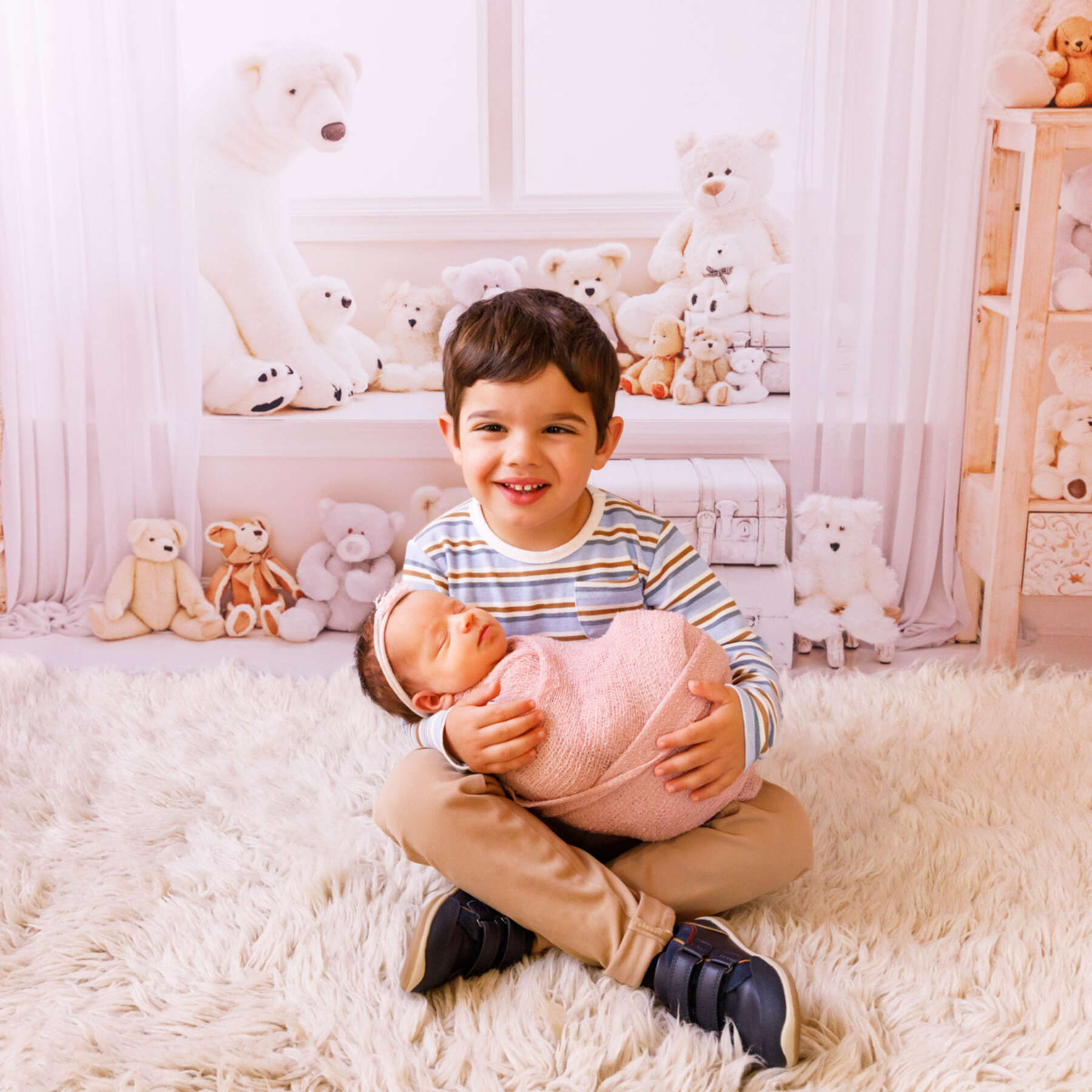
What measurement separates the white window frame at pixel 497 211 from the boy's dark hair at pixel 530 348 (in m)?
1.15

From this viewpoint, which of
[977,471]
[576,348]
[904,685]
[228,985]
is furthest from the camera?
[977,471]

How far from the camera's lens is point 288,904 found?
4.38 feet

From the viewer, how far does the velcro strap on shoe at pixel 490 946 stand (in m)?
1.22

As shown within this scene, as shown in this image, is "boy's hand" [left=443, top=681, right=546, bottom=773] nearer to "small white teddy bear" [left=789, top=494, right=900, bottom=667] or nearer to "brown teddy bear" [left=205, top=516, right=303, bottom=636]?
"small white teddy bear" [left=789, top=494, right=900, bottom=667]

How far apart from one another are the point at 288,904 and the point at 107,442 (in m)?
1.20

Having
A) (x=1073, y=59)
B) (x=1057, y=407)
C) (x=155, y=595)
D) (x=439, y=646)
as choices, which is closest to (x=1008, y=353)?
(x=1057, y=407)

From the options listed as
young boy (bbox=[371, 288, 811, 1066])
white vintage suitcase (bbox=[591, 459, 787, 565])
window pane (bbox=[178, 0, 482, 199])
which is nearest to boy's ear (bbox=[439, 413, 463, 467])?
young boy (bbox=[371, 288, 811, 1066])

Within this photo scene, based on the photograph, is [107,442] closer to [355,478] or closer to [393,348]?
[355,478]

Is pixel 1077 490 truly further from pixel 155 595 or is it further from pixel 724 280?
pixel 155 595

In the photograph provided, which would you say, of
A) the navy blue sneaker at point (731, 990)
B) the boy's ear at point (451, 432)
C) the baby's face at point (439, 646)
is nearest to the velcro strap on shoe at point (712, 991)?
the navy blue sneaker at point (731, 990)

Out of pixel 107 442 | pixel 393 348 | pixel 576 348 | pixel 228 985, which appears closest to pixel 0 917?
pixel 228 985

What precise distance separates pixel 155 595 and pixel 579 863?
129 cm

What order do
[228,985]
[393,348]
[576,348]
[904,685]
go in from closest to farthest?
[228,985], [576,348], [904,685], [393,348]

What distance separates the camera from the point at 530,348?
131cm
